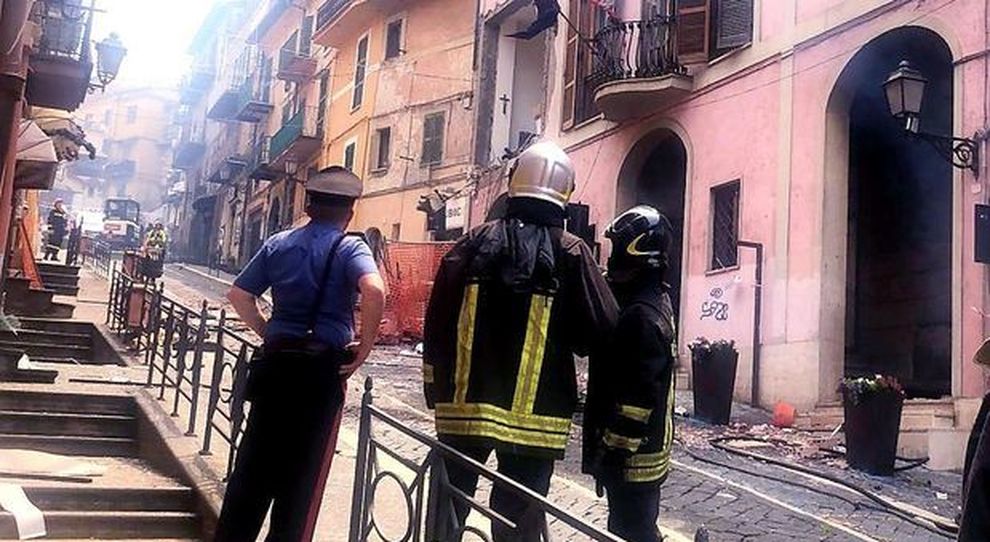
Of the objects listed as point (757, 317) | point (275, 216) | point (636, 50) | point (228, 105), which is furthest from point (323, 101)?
point (757, 317)

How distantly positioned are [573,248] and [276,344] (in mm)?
1262

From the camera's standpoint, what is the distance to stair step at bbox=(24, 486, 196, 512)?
16.8 ft

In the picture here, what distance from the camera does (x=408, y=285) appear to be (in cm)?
1664

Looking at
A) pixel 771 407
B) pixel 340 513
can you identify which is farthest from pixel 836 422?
pixel 340 513

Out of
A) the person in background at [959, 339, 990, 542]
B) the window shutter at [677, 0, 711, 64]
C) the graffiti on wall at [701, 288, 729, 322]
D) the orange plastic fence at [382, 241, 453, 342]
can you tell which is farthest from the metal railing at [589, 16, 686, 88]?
the person in background at [959, 339, 990, 542]

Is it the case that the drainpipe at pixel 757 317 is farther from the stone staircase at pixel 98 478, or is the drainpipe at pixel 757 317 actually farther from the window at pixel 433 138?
Answer: the window at pixel 433 138

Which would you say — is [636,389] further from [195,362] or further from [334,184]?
[195,362]

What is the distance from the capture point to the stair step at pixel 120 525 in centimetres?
491

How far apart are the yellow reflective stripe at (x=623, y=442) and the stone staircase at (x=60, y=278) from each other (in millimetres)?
16919

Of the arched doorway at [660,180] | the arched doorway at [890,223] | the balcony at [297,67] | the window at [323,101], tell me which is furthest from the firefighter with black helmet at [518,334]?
the balcony at [297,67]

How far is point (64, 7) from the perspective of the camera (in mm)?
13422

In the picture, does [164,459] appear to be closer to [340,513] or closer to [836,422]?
[340,513]

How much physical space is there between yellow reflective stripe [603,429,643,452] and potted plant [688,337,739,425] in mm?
6786

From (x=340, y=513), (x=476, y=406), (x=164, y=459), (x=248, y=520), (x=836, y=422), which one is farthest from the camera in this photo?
(x=836, y=422)
